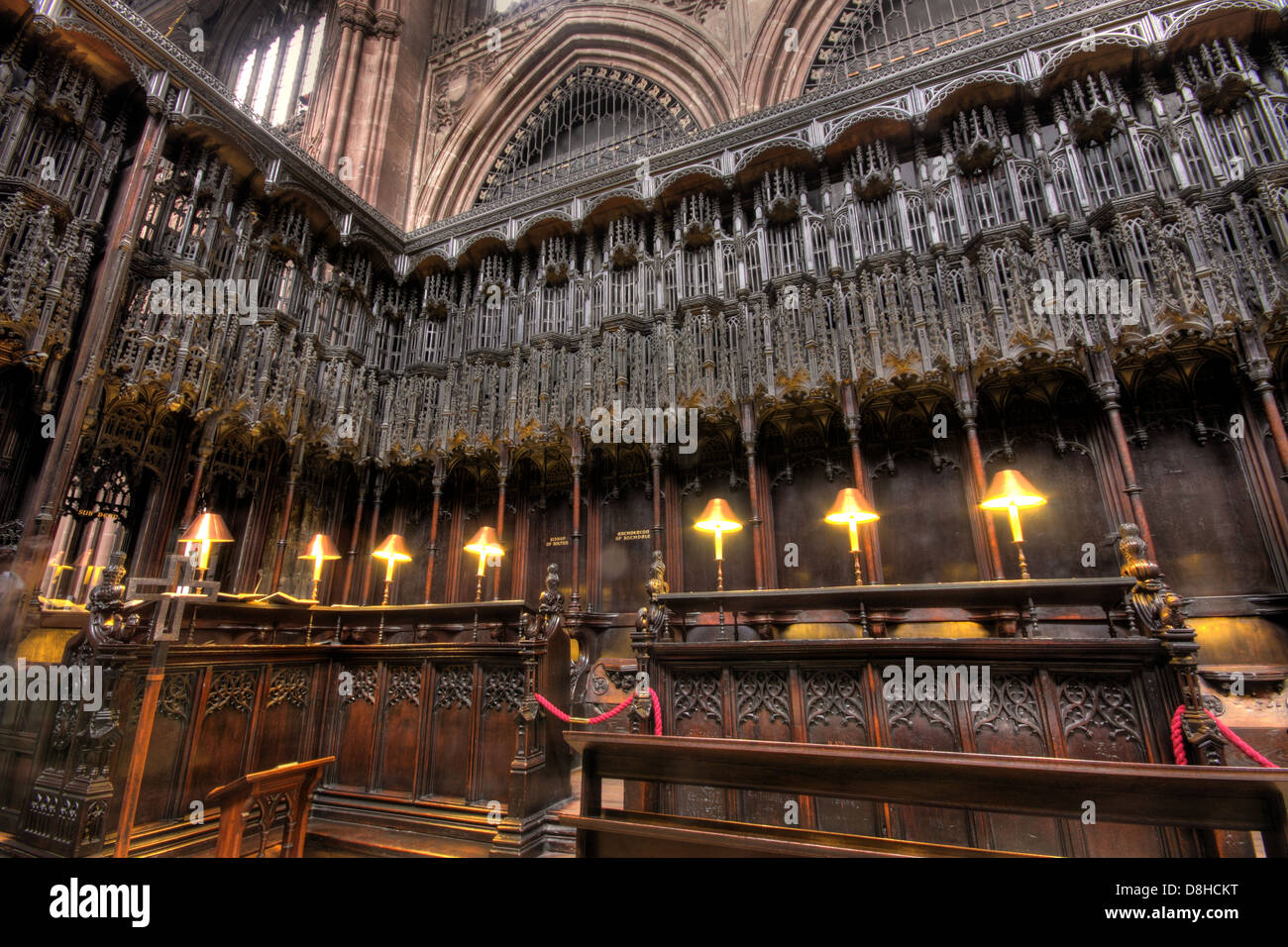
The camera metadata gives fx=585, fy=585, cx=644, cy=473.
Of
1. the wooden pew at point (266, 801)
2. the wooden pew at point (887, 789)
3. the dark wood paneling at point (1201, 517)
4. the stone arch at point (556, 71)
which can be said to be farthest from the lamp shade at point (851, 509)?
the stone arch at point (556, 71)

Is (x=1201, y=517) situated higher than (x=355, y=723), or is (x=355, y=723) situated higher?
Answer: (x=1201, y=517)

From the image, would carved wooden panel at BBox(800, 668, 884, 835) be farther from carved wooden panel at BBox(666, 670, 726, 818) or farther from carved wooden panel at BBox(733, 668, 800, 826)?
carved wooden panel at BBox(666, 670, 726, 818)

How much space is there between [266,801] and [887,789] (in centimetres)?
342

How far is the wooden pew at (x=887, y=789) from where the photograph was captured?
1852mm

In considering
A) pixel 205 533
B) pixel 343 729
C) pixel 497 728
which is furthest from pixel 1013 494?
pixel 205 533

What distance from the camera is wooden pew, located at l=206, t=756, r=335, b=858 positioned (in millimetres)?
3074

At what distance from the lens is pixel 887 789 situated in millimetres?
2240

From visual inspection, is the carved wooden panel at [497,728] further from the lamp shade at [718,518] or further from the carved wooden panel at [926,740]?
the carved wooden panel at [926,740]

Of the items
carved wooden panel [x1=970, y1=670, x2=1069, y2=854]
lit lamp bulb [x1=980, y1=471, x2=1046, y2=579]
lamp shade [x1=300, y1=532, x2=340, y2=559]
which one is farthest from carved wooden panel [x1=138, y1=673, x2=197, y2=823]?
lit lamp bulb [x1=980, y1=471, x2=1046, y2=579]

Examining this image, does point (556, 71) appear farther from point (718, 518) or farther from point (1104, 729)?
point (1104, 729)

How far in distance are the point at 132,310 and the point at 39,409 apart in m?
1.69

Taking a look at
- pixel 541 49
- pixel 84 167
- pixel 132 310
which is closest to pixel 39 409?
pixel 132 310

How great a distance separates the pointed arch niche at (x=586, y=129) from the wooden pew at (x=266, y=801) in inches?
519
